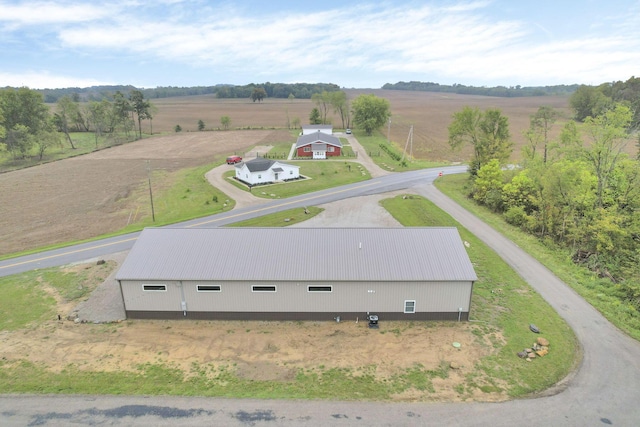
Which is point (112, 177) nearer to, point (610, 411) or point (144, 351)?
point (144, 351)

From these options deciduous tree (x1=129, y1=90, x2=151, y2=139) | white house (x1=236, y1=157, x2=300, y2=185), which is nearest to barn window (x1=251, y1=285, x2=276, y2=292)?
white house (x1=236, y1=157, x2=300, y2=185)

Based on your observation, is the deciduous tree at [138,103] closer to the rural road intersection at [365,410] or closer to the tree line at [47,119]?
the tree line at [47,119]

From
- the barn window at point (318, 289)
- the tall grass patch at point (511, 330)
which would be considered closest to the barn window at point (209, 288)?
the barn window at point (318, 289)

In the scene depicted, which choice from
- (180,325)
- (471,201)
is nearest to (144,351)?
(180,325)

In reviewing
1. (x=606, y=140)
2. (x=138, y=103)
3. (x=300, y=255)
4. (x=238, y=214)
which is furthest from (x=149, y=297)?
(x=138, y=103)

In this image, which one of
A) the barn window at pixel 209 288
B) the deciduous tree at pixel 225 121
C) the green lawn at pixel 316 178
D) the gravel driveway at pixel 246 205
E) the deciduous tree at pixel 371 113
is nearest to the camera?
the barn window at pixel 209 288

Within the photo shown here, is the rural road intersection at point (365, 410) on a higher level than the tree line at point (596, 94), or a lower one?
lower
